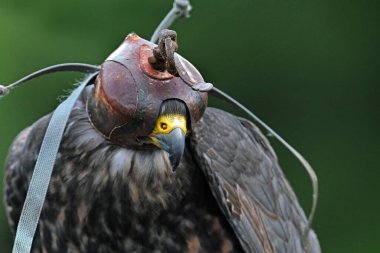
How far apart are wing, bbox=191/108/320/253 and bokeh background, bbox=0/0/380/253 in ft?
6.40

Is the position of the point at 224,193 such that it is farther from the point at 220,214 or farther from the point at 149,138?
the point at 149,138

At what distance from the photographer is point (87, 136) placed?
2.79 meters

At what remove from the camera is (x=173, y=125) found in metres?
2.33

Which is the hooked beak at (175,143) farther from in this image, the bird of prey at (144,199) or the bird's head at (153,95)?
the bird of prey at (144,199)

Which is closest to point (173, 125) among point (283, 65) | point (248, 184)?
point (248, 184)

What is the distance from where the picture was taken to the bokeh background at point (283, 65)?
5.20 meters

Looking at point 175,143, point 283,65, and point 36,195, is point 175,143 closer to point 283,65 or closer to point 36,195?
point 36,195

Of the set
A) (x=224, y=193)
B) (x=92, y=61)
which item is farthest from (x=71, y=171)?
(x=92, y=61)

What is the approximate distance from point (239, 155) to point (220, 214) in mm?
226

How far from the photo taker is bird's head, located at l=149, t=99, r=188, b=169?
7.63 ft

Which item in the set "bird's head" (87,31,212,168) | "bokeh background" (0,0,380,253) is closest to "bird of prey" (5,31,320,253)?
"bird's head" (87,31,212,168)

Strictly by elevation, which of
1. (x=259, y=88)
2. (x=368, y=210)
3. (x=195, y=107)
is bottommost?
(x=368, y=210)

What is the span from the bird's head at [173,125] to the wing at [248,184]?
0.45 m

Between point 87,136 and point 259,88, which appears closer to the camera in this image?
point 87,136
